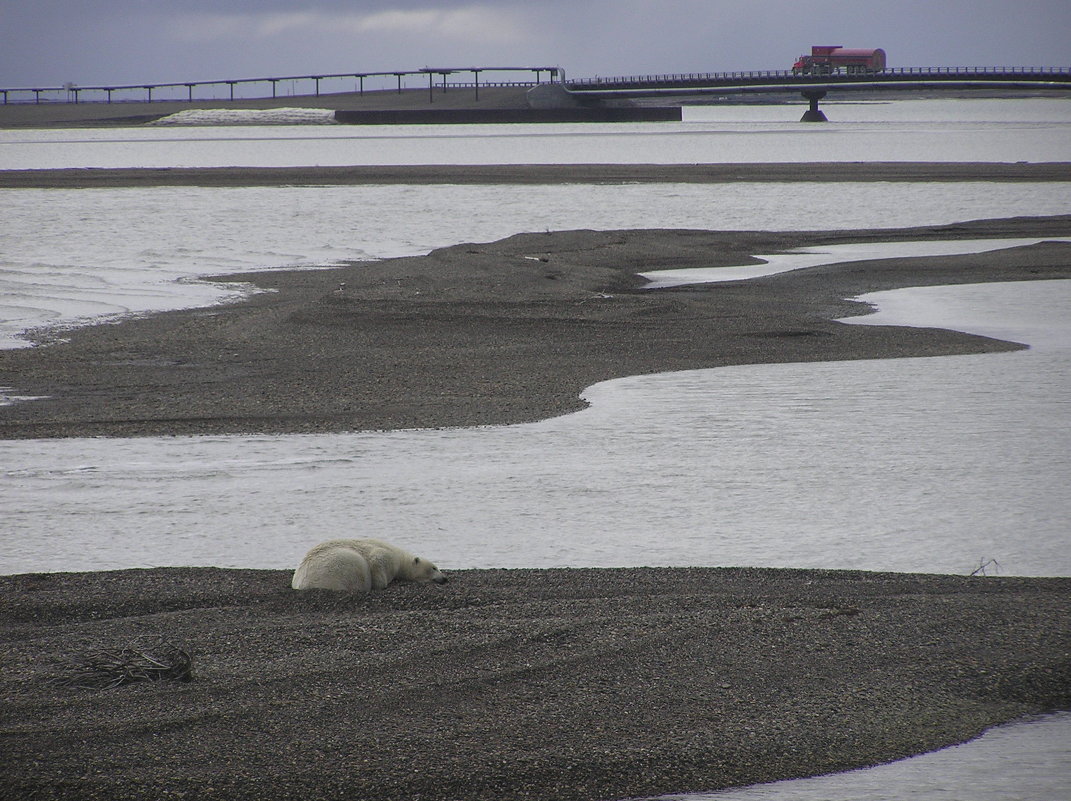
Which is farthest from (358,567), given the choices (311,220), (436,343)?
(311,220)

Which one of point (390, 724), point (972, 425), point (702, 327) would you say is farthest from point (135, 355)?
point (390, 724)

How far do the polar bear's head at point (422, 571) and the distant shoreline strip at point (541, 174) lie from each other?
96.9 feet

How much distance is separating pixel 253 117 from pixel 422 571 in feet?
365

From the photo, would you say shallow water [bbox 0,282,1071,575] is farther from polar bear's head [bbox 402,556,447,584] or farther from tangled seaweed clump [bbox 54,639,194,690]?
tangled seaweed clump [bbox 54,639,194,690]

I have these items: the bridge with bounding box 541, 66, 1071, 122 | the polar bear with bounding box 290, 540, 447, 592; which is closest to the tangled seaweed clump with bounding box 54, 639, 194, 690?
the polar bear with bounding box 290, 540, 447, 592

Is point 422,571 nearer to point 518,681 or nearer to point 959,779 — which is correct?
point 518,681

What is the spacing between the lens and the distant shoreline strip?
3412 cm

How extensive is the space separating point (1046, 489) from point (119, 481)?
201 inches

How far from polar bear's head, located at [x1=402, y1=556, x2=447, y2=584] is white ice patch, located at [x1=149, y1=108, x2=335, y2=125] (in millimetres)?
101472

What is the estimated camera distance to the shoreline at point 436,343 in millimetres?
8477

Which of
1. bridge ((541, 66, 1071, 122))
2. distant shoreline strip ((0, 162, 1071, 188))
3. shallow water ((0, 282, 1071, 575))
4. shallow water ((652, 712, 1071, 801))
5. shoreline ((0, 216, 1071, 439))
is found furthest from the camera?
bridge ((541, 66, 1071, 122))

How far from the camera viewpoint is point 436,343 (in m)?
11.0

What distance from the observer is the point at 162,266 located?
1762cm

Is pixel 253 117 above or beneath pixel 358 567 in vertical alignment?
above
